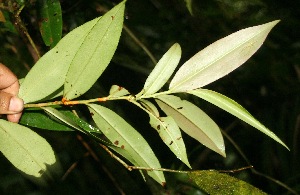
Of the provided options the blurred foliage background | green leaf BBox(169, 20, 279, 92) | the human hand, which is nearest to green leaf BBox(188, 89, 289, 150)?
green leaf BBox(169, 20, 279, 92)

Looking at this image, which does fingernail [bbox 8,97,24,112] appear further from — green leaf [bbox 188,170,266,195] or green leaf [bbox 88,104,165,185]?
green leaf [bbox 188,170,266,195]

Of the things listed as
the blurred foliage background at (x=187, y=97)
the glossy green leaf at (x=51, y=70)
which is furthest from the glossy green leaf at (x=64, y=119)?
the blurred foliage background at (x=187, y=97)

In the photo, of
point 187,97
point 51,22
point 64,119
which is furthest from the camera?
point 187,97

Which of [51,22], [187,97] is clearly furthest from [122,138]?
[187,97]

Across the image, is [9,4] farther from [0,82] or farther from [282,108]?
[282,108]

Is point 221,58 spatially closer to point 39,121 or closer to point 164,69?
point 164,69

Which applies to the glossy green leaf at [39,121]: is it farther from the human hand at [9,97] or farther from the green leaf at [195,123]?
the green leaf at [195,123]
